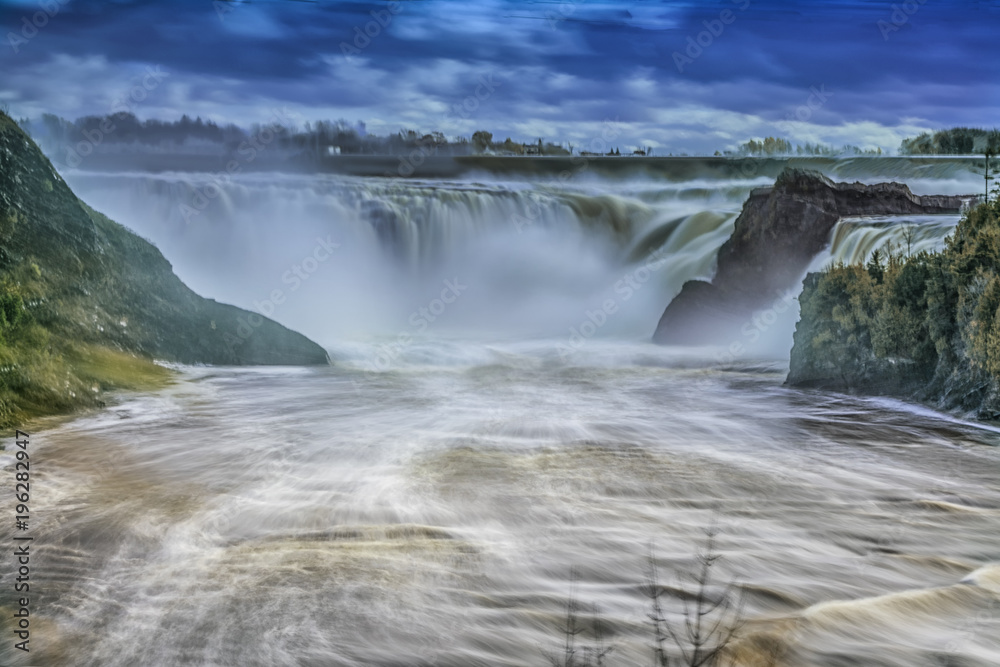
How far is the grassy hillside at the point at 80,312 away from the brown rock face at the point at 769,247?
6018mm

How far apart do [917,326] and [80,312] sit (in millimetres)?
7836

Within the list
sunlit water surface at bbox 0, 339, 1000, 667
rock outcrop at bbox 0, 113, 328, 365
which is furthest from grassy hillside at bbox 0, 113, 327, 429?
sunlit water surface at bbox 0, 339, 1000, 667

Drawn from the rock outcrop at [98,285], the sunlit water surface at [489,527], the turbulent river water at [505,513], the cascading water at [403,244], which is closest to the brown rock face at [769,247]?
the turbulent river water at [505,513]

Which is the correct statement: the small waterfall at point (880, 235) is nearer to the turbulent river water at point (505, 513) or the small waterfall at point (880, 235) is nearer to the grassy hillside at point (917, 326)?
the turbulent river water at point (505, 513)

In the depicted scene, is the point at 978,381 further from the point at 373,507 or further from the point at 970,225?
the point at 373,507

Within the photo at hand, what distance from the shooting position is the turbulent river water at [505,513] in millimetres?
3201

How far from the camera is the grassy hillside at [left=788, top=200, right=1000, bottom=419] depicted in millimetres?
6680

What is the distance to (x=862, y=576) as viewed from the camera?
3795 millimetres

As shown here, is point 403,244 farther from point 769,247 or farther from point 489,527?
point 489,527

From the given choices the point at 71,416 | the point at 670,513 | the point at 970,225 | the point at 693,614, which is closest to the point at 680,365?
the point at 970,225

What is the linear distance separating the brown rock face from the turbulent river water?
0.46 metres

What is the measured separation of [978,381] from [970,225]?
1.37 meters

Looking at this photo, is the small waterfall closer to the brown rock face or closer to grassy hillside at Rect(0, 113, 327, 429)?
the brown rock face

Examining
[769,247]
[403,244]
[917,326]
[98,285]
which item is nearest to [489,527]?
[917,326]
